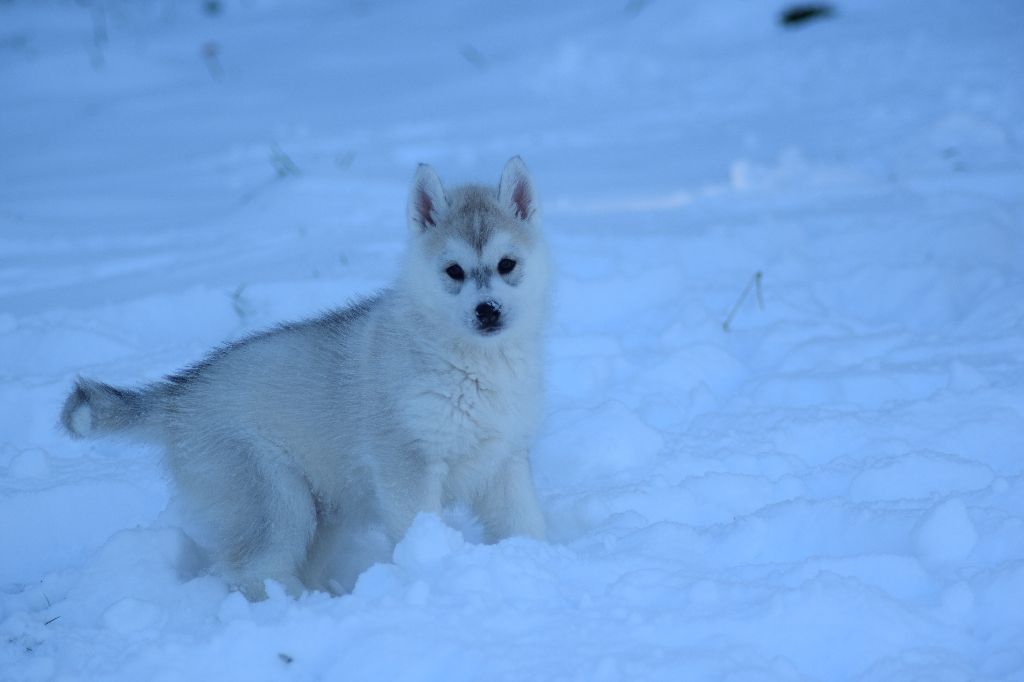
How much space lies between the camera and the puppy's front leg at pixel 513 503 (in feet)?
10.4

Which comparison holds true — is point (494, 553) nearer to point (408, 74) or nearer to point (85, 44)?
point (408, 74)

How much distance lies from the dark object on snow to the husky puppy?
22.0ft

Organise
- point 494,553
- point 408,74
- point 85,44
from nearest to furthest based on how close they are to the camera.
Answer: point 494,553 → point 408,74 → point 85,44

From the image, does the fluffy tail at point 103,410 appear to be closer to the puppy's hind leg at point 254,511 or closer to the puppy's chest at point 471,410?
the puppy's hind leg at point 254,511

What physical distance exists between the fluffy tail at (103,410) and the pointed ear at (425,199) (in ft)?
3.38

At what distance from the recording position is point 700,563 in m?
2.73

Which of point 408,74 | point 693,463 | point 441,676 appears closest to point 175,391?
point 441,676

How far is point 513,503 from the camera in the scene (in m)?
3.20

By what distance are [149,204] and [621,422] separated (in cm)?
380

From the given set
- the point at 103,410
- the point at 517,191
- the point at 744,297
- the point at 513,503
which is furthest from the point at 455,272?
the point at 744,297

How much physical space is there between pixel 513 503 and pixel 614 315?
5.65ft

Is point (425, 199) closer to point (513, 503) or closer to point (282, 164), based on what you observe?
point (513, 503)

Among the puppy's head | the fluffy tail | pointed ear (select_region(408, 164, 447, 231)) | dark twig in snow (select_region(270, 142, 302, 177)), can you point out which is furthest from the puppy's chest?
dark twig in snow (select_region(270, 142, 302, 177))

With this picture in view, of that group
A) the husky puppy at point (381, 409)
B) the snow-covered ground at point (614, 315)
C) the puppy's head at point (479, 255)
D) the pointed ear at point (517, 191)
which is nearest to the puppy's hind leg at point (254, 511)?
the husky puppy at point (381, 409)
